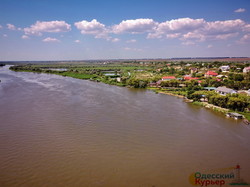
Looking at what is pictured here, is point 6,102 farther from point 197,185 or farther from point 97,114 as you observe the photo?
point 197,185

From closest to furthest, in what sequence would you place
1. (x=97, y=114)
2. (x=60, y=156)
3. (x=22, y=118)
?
(x=60, y=156) < (x=22, y=118) < (x=97, y=114)

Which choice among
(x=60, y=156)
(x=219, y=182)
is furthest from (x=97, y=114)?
(x=219, y=182)

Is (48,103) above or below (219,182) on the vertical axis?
above

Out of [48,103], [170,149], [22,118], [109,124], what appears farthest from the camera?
[48,103]

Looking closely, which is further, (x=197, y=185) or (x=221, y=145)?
(x=221, y=145)

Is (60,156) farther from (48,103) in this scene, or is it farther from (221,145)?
(48,103)

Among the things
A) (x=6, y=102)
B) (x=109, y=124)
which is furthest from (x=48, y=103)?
(x=109, y=124)
